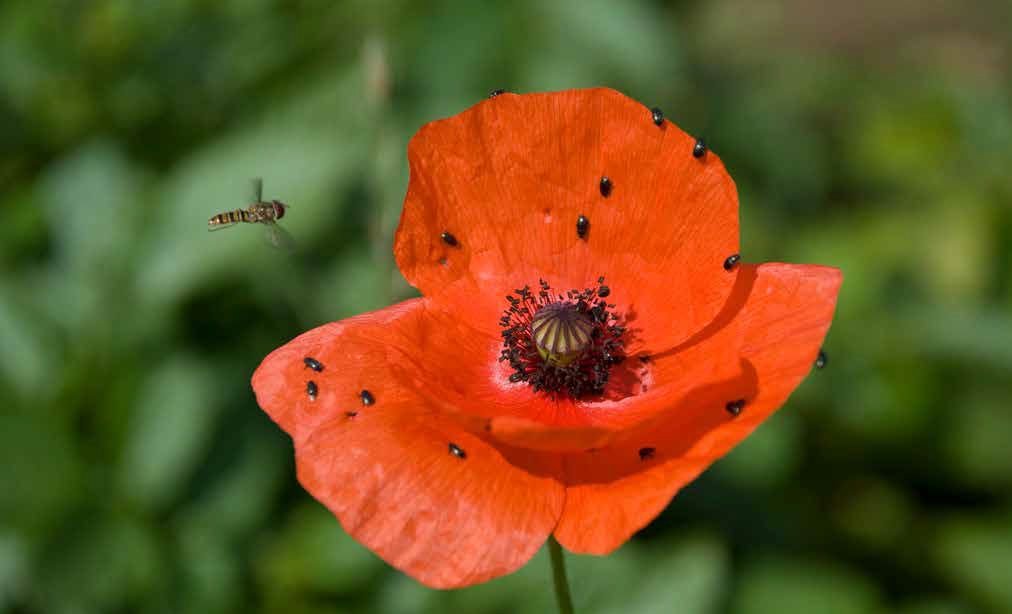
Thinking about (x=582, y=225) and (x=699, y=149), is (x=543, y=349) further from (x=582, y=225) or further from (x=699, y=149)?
(x=699, y=149)

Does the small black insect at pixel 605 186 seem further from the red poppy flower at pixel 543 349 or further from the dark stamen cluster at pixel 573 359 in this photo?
the dark stamen cluster at pixel 573 359

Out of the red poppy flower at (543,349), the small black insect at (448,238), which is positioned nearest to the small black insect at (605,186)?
the red poppy flower at (543,349)

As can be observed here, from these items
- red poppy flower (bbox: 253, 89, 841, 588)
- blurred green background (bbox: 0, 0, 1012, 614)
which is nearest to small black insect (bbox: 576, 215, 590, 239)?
red poppy flower (bbox: 253, 89, 841, 588)

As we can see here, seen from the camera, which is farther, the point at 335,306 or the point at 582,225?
the point at 335,306

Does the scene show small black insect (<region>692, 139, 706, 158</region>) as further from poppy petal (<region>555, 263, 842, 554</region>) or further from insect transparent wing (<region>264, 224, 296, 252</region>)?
insect transparent wing (<region>264, 224, 296, 252</region>)

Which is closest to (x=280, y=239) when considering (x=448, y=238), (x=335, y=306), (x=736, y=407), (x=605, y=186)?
(x=448, y=238)
